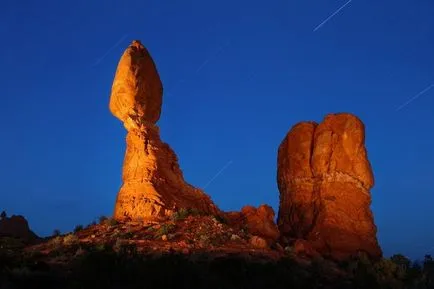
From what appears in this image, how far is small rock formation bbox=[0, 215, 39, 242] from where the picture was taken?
3192 centimetres

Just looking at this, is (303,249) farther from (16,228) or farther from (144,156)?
(16,228)

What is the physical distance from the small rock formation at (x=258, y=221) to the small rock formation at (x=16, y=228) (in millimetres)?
11405

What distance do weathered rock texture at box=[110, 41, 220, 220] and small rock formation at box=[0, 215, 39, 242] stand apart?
621cm

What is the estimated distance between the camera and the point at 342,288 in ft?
74.9

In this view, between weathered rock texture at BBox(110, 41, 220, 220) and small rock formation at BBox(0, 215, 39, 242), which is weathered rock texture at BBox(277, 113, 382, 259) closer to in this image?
weathered rock texture at BBox(110, 41, 220, 220)

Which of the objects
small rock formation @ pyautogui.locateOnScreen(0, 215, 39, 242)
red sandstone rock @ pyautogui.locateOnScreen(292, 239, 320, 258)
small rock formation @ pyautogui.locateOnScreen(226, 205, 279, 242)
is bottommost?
small rock formation @ pyautogui.locateOnScreen(0, 215, 39, 242)

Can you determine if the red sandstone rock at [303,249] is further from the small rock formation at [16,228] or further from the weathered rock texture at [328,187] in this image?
the small rock formation at [16,228]

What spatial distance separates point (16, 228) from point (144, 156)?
8747mm

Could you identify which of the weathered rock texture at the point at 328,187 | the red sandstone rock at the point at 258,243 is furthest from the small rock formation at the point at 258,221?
the red sandstone rock at the point at 258,243

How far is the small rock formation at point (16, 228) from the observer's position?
31922 mm

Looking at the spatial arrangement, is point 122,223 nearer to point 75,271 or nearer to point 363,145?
point 75,271

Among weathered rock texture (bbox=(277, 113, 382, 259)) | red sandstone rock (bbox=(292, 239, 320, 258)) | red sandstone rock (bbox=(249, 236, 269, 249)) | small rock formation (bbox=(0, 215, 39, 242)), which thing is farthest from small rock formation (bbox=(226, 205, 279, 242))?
small rock formation (bbox=(0, 215, 39, 242))

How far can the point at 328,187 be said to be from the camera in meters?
34.7

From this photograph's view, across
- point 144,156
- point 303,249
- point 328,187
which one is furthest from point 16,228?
point 328,187
